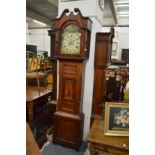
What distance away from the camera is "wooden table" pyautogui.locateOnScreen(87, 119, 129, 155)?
1.45m

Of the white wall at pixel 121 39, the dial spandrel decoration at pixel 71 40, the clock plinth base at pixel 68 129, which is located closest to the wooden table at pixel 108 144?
the clock plinth base at pixel 68 129

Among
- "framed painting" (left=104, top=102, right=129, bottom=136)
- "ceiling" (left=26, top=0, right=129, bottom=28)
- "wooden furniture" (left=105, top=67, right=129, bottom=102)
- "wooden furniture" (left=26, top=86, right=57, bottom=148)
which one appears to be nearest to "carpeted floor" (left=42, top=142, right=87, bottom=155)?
"wooden furniture" (left=26, top=86, right=57, bottom=148)

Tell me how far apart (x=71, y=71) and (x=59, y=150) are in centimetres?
110

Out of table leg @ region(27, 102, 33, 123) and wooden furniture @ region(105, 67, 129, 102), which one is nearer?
wooden furniture @ region(105, 67, 129, 102)

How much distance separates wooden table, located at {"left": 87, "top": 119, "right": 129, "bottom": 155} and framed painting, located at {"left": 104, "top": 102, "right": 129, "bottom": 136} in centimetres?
6

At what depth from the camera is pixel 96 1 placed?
7.40 ft

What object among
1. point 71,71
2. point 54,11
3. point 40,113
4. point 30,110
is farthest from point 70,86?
point 54,11

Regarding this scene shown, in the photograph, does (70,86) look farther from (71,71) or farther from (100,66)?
(100,66)

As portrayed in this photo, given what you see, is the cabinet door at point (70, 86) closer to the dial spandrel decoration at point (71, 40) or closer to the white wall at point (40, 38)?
the dial spandrel decoration at point (71, 40)

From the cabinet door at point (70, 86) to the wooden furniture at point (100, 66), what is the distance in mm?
251

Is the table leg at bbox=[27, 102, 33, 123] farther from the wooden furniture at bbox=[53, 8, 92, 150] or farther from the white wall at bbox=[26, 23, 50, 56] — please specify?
the white wall at bbox=[26, 23, 50, 56]

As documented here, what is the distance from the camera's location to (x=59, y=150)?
242cm
